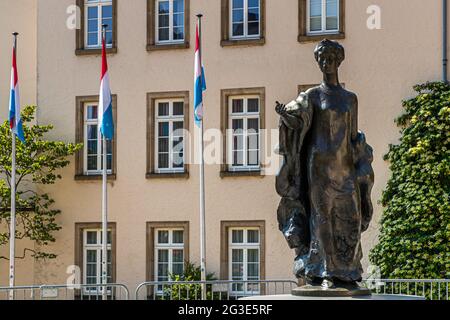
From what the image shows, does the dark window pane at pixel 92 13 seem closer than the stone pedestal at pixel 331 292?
No

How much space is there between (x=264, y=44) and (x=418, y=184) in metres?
5.04

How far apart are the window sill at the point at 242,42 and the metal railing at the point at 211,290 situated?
5.67m

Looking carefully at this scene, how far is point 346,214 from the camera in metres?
12.0

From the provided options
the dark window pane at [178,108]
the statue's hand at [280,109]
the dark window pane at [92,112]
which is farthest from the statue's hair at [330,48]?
the dark window pane at [92,112]

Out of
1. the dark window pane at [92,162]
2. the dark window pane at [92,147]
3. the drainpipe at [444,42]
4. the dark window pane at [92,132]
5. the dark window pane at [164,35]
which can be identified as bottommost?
the dark window pane at [92,162]

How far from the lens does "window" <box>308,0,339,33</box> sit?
94.4ft

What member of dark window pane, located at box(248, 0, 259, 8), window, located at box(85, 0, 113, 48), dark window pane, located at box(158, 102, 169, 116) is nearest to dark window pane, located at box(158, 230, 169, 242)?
dark window pane, located at box(158, 102, 169, 116)

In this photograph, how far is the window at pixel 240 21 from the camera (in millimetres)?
29219

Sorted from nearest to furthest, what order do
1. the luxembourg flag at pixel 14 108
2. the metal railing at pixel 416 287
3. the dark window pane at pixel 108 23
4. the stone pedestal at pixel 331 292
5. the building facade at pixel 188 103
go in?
1. the stone pedestal at pixel 331 292
2. the metal railing at pixel 416 287
3. the luxembourg flag at pixel 14 108
4. the building facade at pixel 188 103
5. the dark window pane at pixel 108 23

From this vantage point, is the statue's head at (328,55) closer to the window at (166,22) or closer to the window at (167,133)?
the window at (167,133)

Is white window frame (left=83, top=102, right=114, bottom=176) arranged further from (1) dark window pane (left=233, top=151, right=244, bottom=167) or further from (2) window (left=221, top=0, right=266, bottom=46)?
(2) window (left=221, top=0, right=266, bottom=46)

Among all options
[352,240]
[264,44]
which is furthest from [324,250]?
[264,44]

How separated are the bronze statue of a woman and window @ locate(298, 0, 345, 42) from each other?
16.4 m
